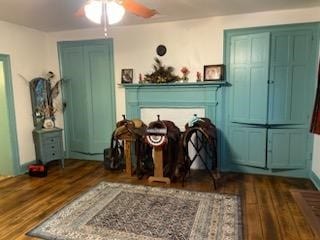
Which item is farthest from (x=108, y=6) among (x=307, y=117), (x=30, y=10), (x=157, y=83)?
(x=307, y=117)

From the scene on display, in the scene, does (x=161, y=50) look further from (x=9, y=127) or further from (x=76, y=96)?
(x=9, y=127)

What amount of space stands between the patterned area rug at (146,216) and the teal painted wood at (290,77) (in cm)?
161

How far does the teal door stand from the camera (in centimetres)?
464

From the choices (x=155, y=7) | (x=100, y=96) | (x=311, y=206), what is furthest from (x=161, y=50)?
(x=311, y=206)

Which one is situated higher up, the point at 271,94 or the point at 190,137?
the point at 271,94

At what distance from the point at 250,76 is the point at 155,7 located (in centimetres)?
176

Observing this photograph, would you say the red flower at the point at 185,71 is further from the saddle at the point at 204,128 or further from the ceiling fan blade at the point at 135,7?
the ceiling fan blade at the point at 135,7

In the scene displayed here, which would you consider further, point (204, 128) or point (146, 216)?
point (204, 128)

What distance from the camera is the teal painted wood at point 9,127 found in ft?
13.2

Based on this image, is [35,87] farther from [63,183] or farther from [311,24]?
[311,24]

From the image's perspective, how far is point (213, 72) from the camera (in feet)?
13.2

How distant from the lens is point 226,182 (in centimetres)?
375

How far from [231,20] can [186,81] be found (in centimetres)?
116

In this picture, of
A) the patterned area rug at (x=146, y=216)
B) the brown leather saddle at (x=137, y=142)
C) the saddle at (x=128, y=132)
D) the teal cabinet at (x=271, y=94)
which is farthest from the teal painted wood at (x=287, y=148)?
the saddle at (x=128, y=132)
